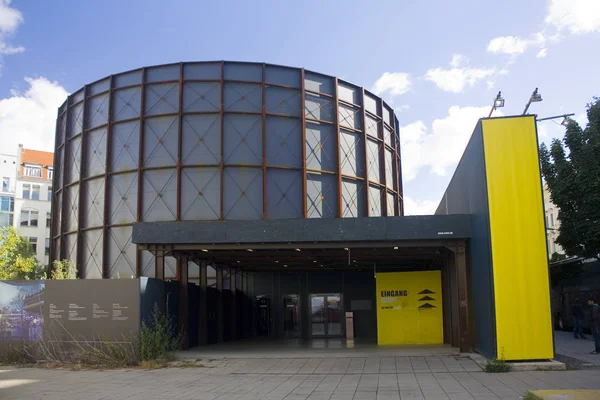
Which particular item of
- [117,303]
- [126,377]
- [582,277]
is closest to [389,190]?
[582,277]

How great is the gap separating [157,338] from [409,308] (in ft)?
37.7

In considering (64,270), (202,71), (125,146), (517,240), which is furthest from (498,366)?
(64,270)

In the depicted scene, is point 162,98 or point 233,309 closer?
point 233,309

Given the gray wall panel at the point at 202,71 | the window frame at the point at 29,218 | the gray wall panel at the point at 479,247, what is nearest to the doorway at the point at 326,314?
the gray wall panel at the point at 202,71

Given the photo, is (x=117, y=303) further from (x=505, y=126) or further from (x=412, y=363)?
(x=505, y=126)

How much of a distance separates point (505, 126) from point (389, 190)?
68.4 ft

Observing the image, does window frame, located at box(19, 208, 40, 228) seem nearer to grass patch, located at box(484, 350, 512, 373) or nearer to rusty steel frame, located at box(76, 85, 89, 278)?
rusty steel frame, located at box(76, 85, 89, 278)

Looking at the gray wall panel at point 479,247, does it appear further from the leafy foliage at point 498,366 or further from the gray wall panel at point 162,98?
the gray wall panel at point 162,98

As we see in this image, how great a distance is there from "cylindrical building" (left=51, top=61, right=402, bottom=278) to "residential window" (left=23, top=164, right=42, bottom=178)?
49.8 meters

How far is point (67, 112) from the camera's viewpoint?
3669 cm

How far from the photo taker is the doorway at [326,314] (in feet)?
106

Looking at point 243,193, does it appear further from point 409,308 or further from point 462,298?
point 462,298

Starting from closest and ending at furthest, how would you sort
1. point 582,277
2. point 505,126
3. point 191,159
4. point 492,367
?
point 492,367 < point 505,126 < point 582,277 < point 191,159

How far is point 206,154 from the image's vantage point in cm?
3175
